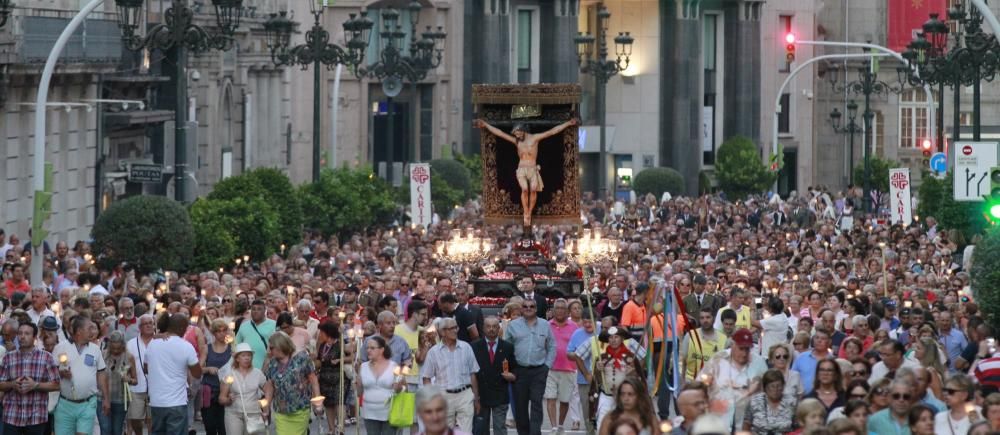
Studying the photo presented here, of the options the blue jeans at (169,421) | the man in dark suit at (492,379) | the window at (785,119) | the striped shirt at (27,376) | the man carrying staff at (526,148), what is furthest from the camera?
the window at (785,119)

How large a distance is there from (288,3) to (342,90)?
1134 centimetres

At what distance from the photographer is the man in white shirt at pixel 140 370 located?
22125mm

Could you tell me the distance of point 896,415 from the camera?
17234 mm

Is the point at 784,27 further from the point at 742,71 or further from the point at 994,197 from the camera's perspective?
the point at 994,197

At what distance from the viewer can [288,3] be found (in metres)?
69.8

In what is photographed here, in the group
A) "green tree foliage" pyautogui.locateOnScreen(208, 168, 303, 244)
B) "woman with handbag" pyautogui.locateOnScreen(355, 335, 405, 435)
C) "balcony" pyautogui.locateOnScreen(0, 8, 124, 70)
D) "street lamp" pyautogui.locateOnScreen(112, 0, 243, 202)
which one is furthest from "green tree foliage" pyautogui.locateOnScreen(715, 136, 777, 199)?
"woman with handbag" pyautogui.locateOnScreen(355, 335, 405, 435)

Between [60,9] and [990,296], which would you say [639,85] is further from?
[990,296]

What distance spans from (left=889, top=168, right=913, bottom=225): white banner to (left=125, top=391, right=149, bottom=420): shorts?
23.9m

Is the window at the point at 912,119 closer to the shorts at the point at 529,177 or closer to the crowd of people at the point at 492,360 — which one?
the shorts at the point at 529,177

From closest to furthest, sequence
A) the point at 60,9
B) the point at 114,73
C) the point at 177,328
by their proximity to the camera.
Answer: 1. the point at 177,328
2. the point at 60,9
3. the point at 114,73

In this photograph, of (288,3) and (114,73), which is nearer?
(114,73)

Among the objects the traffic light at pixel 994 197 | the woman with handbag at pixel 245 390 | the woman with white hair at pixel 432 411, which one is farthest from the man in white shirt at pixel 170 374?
the traffic light at pixel 994 197

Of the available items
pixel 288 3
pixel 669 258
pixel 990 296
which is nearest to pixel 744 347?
pixel 990 296

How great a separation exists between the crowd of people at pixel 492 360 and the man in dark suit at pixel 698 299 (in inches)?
A: 1.4
